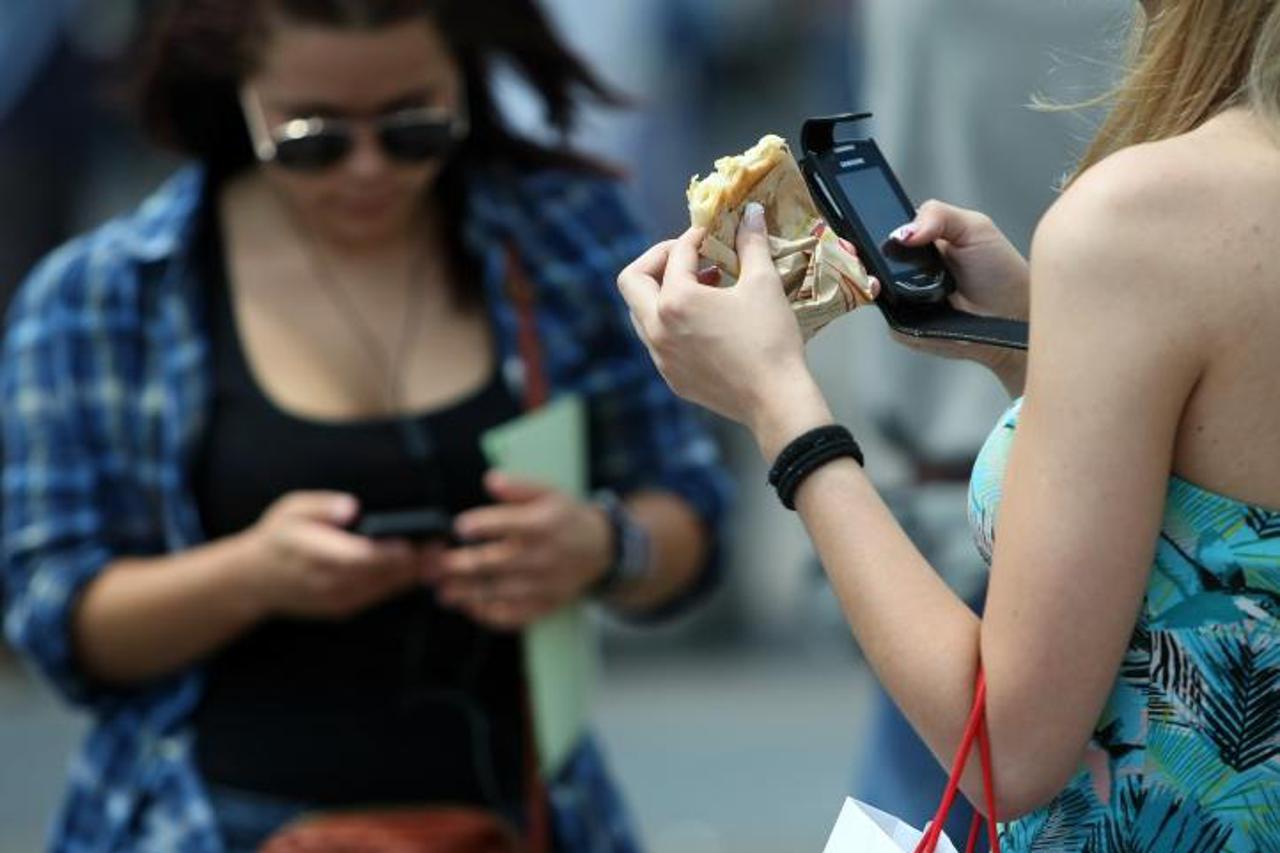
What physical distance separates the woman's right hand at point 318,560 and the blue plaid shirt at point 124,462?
172mm

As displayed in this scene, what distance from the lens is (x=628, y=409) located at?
310 cm

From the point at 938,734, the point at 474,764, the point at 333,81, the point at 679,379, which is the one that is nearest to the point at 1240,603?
the point at 938,734

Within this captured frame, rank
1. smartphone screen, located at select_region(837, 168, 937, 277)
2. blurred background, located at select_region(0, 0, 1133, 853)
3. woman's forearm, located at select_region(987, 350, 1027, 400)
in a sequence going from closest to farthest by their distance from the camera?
smartphone screen, located at select_region(837, 168, 937, 277), woman's forearm, located at select_region(987, 350, 1027, 400), blurred background, located at select_region(0, 0, 1133, 853)

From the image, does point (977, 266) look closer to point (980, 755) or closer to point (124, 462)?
point (980, 755)

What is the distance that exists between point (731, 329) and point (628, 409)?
51.3 inches

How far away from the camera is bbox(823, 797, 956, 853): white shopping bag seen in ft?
5.91

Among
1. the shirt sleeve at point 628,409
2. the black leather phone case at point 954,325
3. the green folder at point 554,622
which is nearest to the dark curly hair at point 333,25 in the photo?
the shirt sleeve at point 628,409

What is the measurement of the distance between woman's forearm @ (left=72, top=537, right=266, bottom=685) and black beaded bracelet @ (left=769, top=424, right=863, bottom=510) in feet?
3.86

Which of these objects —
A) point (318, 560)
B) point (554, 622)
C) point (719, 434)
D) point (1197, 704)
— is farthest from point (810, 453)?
point (719, 434)

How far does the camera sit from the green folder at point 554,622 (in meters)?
2.87

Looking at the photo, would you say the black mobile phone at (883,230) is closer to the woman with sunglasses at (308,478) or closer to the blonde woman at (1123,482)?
the blonde woman at (1123,482)

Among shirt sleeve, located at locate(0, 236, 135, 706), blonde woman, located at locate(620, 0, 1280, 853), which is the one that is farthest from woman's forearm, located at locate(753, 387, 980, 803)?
shirt sleeve, located at locate(0, 236, 135, 706)

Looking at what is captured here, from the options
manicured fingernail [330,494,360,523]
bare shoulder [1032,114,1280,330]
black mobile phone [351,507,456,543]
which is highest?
bare shoulder [1032,114,1280,330]

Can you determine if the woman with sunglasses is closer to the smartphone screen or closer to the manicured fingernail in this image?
the manicured fingernail
